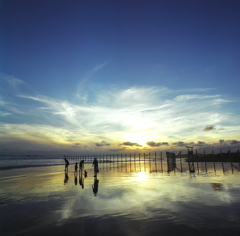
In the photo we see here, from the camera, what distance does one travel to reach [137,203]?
31.7 feet

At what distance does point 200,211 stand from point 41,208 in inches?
308

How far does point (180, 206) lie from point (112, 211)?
355 cm

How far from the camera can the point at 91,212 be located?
8180 millimetres

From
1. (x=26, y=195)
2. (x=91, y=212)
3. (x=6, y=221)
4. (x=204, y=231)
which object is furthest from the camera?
(x=26, y=195)

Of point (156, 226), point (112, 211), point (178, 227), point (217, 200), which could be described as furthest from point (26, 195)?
point (217, 200)

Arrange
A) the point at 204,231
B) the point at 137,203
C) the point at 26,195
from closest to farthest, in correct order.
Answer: the point at 204,231, the point at 137,203, the point at 26,195

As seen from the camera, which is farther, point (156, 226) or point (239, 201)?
point (239, 201)

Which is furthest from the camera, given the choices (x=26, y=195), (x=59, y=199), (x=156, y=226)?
(x=26, y=195)

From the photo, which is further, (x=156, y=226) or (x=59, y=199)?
(x=59, y=199)

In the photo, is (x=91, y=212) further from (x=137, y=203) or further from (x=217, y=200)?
(x=217, y=200)

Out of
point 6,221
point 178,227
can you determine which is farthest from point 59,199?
point 178,227

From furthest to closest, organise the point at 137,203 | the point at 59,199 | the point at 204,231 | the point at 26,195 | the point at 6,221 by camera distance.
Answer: the point at 26,195 < the point at 59,199 < the point at 137,203 < the point at 6,221 < the point at 204,231

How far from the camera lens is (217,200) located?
Answer: 1020 centimetres

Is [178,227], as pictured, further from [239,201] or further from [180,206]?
[239,201]
